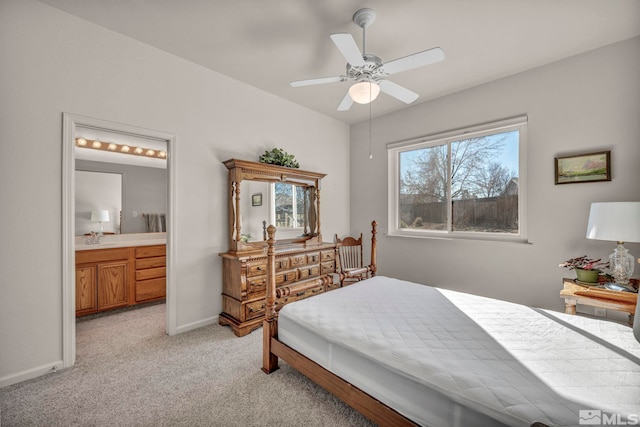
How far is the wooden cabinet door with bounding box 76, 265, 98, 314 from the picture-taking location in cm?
300

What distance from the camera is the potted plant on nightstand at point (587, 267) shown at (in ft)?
7.27

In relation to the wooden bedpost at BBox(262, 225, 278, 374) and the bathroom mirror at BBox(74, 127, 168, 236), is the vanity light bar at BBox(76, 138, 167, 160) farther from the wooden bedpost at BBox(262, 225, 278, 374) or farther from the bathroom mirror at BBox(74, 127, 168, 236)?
the wooden bedpost at BBox(262, 225, 278, 374)

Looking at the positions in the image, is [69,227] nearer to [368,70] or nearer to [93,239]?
[93,239]

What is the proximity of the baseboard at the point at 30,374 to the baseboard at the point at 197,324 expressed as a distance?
2.86 ft

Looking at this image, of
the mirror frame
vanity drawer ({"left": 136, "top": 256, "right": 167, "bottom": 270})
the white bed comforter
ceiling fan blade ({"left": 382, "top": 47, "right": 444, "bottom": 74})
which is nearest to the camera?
the white bed comforter

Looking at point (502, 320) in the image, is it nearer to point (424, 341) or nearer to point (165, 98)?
point (424, 341)

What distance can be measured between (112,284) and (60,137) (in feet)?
6.43

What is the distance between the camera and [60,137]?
6.77 ft

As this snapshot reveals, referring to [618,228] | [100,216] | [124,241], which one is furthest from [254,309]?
[618,228]

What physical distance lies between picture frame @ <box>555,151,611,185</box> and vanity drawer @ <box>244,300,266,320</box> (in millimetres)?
3335

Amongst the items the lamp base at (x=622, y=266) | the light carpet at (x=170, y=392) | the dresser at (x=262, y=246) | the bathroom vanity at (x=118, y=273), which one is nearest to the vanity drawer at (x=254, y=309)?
the dresser at (x=262, y=246)

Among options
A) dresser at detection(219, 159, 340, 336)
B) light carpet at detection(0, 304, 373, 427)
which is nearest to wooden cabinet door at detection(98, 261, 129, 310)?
light carpet at detection(0, 304, 373, 427)

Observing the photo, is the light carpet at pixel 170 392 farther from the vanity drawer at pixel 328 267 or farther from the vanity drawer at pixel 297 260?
the vanity drawer at pixel 328 267

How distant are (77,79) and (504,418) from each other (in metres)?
3.43
